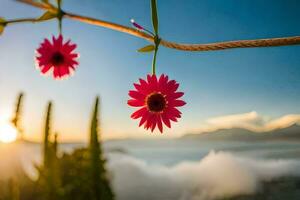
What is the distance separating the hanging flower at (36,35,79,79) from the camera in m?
0.55

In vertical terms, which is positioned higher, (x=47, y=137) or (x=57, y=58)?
(x=57, y=58)

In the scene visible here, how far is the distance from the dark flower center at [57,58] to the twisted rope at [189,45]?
59 mm

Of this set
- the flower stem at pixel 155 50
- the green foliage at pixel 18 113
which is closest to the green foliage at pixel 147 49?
the flower stem at pixel 155 50

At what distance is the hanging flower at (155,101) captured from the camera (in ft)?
1.63

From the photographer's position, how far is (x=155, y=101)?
58 cm

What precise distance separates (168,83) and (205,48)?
105mm

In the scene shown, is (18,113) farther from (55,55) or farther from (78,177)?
(55,55)

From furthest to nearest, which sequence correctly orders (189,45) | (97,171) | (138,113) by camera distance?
(138,113)
(189,45)
(97,171)

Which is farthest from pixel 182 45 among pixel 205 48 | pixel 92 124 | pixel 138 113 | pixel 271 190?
pixel 271 190

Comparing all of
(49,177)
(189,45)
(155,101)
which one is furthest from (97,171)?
(155,101)

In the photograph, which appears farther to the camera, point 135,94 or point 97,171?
point 135,94

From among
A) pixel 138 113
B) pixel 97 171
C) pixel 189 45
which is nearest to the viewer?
pixel 97 171

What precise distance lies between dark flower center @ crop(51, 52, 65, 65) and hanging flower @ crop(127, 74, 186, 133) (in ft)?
0.40

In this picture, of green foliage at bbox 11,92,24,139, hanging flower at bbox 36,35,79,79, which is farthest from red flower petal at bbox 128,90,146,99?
green foliage at bbox 11,92,24,139
